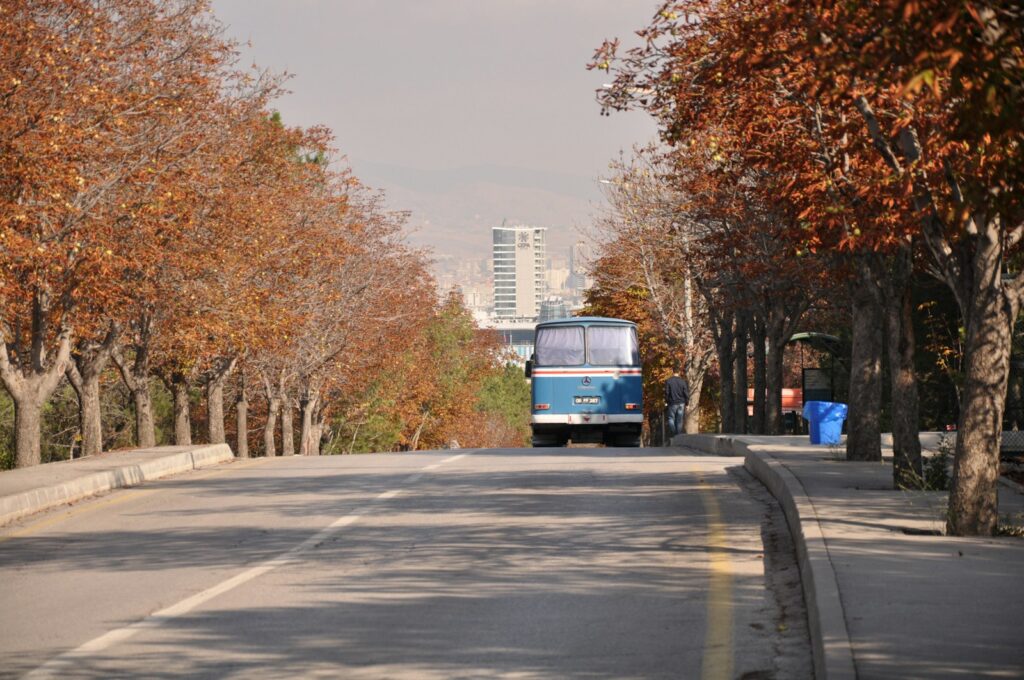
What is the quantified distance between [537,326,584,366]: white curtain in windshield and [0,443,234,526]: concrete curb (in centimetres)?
1355

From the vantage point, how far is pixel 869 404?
21.8 meters

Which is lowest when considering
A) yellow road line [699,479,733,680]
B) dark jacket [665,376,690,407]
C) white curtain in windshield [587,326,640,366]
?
yellow road line [699,479,733,680]

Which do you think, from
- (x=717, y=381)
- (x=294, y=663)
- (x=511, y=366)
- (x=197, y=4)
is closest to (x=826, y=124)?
(x=294, y=663)

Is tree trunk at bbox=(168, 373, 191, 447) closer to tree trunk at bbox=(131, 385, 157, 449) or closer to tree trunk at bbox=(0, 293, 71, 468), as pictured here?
tree trunk at bbox=(131, 385, 157, 449)

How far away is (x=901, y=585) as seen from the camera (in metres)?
9.72

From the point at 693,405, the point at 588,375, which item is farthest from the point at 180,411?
the point at 693,405

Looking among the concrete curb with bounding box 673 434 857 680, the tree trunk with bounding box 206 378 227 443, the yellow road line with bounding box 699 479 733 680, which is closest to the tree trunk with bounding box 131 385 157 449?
the tree trunk with bounding box 206 378 227 443

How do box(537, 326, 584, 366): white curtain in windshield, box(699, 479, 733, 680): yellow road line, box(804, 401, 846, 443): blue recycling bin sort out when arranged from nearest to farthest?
box(699, 479, 733, 680): yellow road line, box(804, 401, 846, 443): blue recycling bin, box(537, 326, 584, 366): white curtain in windshield

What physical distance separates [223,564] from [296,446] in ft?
232

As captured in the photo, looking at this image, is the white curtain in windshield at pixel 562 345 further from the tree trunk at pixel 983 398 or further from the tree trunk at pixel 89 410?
the tree trunk at pixel 983 398

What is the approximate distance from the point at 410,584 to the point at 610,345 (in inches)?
1113

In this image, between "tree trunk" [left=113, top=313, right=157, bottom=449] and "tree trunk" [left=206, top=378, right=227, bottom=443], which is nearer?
"tree trunk" [left=113, top=313, right=157, bottom=449]

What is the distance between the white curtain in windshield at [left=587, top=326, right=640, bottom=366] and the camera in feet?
128

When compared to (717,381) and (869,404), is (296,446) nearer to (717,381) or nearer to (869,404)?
(717,381)
